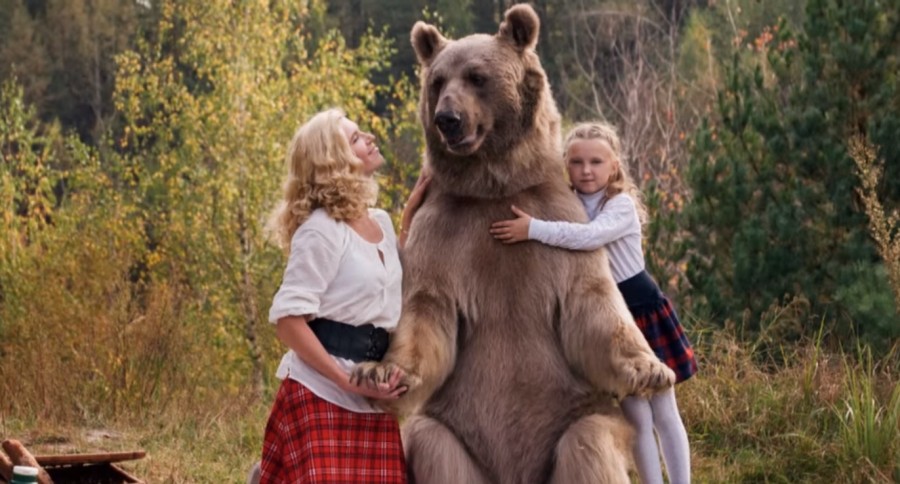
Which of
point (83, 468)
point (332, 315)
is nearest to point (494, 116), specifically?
point (332, 315)

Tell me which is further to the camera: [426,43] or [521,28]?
[426,43]

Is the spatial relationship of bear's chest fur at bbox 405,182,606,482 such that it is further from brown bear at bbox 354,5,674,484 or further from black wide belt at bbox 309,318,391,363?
black wide belt at bbox 309,318,391,363

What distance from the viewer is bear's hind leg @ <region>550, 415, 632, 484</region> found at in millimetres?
3783

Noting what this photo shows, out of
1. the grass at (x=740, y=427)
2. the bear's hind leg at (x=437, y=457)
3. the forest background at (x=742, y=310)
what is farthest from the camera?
the forest background at (x=742, y=310)

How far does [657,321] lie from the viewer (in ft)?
15.0

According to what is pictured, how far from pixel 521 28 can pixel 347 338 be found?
106cm

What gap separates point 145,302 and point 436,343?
21.5 ft

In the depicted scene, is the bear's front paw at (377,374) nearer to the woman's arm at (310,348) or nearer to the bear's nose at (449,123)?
the woman's arm at (310,348)

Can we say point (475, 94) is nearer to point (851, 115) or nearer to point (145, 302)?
point (851, 115)

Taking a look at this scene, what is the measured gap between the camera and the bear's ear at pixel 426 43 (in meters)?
4.24

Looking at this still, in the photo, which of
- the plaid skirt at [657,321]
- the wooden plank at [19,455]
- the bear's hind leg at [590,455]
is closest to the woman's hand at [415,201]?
the plaid skirt at [657,321]

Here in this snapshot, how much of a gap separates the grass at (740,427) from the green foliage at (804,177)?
2.07 feet

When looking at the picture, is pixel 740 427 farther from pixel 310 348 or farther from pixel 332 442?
pixel 310 348

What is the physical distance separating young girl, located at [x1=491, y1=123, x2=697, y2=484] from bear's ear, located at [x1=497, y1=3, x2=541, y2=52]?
0.41m
